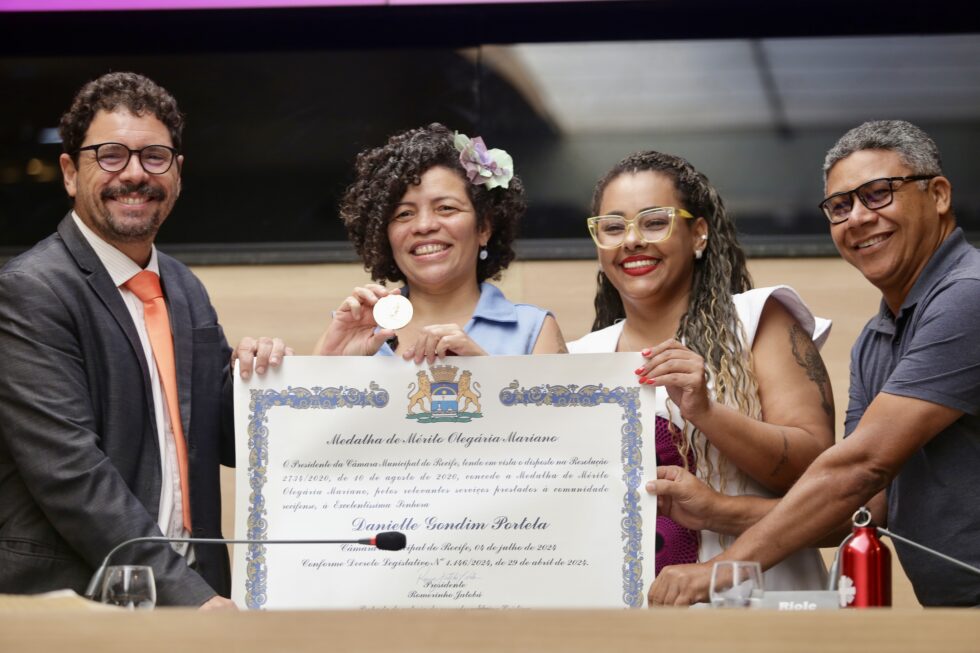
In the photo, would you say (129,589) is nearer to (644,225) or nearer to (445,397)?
(445,397)

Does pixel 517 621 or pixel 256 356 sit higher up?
pixel 256 356

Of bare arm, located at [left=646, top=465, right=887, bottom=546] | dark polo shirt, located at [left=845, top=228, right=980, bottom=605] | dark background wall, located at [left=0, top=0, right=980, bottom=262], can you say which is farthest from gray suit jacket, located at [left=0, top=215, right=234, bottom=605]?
dark background wall, located at [left=0, top=0, right=980, bottom=262]

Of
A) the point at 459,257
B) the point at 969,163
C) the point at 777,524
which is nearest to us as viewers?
the point at 777,524

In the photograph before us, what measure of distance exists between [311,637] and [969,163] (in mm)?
3065

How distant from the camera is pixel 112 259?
2.56 meters

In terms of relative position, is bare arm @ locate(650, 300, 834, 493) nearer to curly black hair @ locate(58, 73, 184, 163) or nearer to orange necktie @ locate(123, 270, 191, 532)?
orange necktie @ locate(123, 270, 191, 532)

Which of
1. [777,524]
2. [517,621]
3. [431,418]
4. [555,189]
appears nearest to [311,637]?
[517,621]

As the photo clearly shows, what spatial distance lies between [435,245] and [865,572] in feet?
3.48

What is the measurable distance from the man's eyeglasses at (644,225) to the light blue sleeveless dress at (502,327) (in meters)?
0.21

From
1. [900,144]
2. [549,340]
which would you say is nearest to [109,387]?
[549,340]

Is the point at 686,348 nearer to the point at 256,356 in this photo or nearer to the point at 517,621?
the point at 256,356

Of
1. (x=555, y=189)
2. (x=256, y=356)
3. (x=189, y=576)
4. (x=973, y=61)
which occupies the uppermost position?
(x=973, y=61)

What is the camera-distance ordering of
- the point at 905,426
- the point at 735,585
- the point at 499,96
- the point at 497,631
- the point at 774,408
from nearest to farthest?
the point at 497,631, the point at 735,585, the point at 905,426, the point at 774,408, the point at 499,96

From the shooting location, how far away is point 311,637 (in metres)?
1.36
